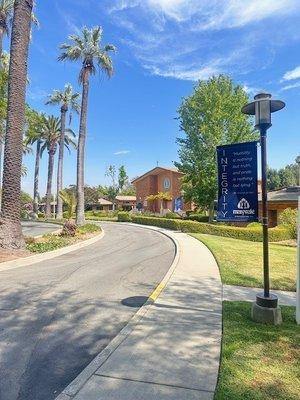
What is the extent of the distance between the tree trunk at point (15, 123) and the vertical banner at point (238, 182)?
10.1 metres

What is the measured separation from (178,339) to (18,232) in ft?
35.9

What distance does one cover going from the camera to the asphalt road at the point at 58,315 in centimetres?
435

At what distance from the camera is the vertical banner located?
673 centimetres

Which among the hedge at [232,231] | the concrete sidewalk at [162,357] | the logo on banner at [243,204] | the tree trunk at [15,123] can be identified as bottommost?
the concrete sidewalk at [162,357]

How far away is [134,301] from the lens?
771 cm

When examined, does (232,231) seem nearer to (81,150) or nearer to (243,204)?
(81,150)

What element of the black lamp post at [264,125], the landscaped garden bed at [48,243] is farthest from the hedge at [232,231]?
the black lamp post at [264,125]

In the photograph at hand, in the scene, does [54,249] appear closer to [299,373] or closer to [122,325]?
[122,325]

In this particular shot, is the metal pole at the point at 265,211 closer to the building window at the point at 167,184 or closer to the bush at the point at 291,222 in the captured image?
the bush at the point at 291,222

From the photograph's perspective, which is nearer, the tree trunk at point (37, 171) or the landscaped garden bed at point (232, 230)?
the landscaped garden bed at point (232, 230)

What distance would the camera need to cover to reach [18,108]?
15.0m

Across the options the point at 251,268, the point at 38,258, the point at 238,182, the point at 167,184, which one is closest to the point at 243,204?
the point at 238,182

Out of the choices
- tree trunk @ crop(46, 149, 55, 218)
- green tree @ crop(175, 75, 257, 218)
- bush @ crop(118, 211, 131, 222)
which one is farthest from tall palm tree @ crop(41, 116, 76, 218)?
green tree @ crop(175, 75, 257, 218)

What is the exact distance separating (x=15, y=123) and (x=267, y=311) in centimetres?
1282
